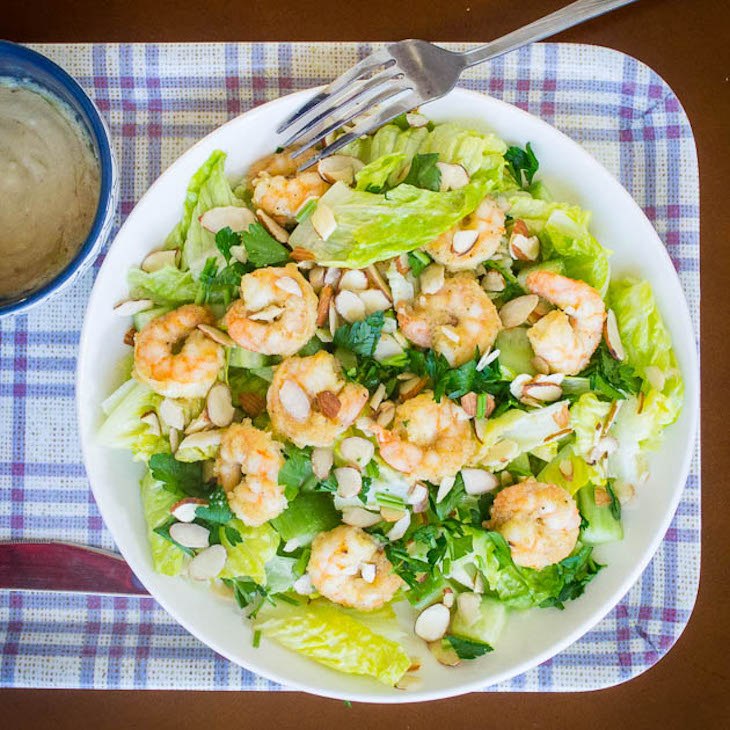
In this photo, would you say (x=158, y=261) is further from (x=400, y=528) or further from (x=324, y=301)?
(x=400, y=528)

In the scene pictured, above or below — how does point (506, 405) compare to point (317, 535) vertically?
above

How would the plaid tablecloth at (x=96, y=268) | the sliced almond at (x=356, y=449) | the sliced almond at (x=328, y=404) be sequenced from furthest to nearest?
the plaid tablecloth at (x=96, y=268), the sliced almond at (x=356, y=449), the sliced almond at (x=328, y=404)

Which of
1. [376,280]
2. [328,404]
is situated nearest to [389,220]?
[376,280]

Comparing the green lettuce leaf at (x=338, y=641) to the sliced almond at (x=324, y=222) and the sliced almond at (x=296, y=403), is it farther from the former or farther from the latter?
the sliced almond at (x=324, y=222)

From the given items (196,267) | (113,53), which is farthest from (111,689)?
(113,53)

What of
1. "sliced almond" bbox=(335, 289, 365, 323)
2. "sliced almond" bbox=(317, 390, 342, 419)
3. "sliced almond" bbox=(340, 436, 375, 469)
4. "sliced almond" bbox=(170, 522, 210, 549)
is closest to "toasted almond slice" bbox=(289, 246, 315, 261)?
"sliced almond" bbox=(335, 289, 365, 323)

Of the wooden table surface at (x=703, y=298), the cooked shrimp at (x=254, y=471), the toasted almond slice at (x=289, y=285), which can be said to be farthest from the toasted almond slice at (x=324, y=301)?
the wooden table surface at (x=703, y=298)

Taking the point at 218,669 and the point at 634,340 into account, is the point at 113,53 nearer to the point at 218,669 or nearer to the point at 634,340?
the point at 634,340
